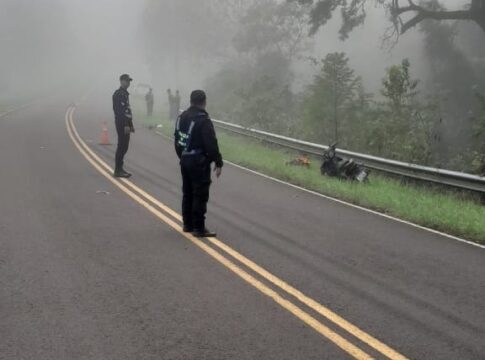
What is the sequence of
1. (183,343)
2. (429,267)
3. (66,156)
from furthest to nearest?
1. (66,156)
2. (429,267)
3. (183,343)

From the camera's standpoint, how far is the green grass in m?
9.75

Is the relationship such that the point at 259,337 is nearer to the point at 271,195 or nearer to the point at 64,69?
the point at 271,195

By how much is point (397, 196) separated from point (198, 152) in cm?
517

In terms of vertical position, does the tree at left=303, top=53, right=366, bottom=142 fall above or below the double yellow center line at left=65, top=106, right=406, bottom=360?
above

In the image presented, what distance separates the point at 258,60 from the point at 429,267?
41.5 meters

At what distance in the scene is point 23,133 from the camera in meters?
23.9

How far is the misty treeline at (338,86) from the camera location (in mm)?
19078

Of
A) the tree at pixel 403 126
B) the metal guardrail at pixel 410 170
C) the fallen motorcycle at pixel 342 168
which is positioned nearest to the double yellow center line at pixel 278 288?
the fallen motorcycle at pixel 342 168

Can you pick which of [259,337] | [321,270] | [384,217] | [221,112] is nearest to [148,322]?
[259,337]

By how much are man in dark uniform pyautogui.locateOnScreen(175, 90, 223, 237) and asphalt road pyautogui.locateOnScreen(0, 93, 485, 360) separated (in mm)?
451

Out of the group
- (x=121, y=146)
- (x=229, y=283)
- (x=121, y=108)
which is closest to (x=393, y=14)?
(x=121, y=108)

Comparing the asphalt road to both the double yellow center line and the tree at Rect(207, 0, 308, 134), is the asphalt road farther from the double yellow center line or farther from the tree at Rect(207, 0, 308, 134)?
the tree at Rect(207, 0, 308, 134)

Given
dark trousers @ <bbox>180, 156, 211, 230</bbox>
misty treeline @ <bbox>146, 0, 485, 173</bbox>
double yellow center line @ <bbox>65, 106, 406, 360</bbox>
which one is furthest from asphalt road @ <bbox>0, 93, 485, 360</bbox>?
misty treeline @ <bbox>146, 0, 485, 173</bbox>

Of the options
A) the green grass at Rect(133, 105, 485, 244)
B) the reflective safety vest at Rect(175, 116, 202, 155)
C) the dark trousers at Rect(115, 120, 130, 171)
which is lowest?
the green grass at Rect(133, 105, 485, 244)
